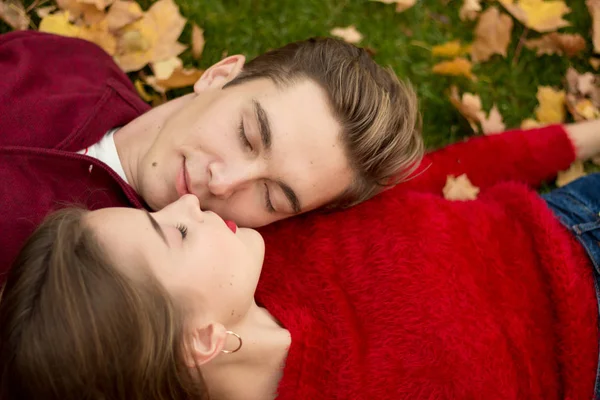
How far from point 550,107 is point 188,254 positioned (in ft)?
6.94

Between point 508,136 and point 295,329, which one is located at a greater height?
point 508,136

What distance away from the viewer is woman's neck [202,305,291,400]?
1.79 meters

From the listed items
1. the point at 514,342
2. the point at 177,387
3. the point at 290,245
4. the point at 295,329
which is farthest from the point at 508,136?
the point at 177,387

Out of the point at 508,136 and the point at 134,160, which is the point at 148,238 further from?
the point at 508,136

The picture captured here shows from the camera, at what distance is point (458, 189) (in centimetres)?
252

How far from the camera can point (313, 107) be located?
196 cm

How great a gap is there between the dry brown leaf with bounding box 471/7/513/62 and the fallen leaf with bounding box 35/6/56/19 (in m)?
2.05

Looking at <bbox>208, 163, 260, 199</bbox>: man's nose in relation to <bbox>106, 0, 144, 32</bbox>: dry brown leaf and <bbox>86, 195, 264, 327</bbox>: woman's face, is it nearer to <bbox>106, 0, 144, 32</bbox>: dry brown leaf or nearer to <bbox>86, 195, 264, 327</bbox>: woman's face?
<bbox>86, 195, 264, 327</bbox>: woman's face

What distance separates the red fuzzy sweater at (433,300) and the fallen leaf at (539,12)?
1.08 meters

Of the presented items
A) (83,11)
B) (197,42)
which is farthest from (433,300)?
(83,11)

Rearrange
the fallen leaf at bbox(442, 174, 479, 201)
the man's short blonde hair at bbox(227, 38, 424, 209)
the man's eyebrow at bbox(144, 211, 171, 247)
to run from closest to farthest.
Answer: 1. the man's eyebrow at bbox(144, 211, 171, 247)
2. the man's short blonde hair at bbox(227, 38, 424, 209)
3. the fallen leaf at bbox(442, 174, 479, 201)

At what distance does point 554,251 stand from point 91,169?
1.66 meters

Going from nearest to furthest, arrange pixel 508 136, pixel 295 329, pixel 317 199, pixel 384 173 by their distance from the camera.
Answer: pixel 295 329 → pixel 317 199 → pixel 384 173 → pixel 508 136

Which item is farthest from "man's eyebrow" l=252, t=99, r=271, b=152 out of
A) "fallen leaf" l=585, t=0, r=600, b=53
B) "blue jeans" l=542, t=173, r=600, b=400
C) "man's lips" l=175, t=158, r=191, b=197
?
"fallen leaf" l=585, t=0, r=600, b=53
